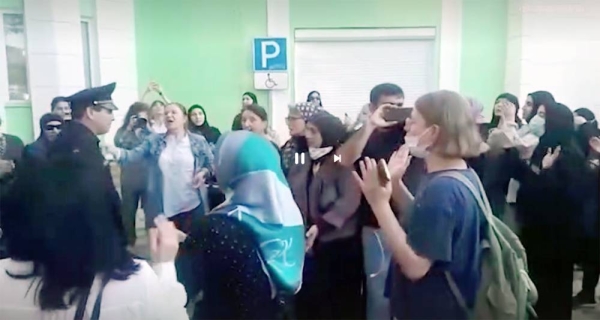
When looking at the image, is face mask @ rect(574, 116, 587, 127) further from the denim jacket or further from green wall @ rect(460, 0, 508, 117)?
the denim jacket

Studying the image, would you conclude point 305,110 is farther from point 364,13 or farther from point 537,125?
point 537,125

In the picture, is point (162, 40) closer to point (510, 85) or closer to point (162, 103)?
point (162, 103)

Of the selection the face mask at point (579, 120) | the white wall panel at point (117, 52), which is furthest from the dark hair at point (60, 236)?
the face mask at point (579, 120)

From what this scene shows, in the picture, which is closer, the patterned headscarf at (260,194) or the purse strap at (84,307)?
the patterned headscarf at (260,194)

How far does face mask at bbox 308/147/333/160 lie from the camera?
1.63 meters

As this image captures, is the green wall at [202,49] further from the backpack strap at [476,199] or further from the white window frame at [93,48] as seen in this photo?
the backpack strap at [476,199]

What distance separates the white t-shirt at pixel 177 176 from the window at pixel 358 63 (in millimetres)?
375

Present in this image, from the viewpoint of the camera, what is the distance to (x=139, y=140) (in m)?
1.62

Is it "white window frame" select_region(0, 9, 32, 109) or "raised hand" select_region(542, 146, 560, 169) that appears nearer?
"white window frame" select_region(0, 9, 32, 109)

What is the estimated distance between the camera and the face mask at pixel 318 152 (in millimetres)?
1631

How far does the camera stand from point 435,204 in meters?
1.58

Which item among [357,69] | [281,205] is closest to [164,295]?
[281,205]

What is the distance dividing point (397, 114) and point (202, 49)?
61 centimetres

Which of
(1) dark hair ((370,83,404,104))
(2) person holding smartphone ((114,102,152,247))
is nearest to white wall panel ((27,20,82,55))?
(2) person holding smartphone ((114,102,152,247))
